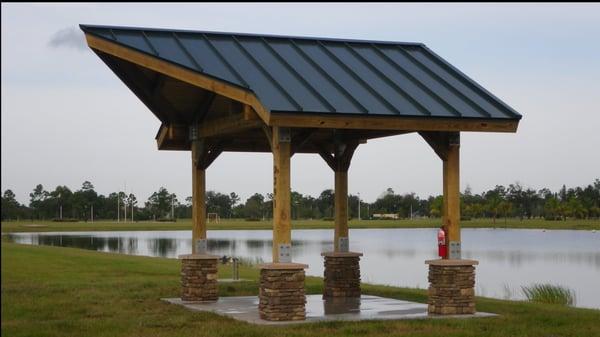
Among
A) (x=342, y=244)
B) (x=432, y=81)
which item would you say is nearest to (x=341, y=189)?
(x=342, y=244)

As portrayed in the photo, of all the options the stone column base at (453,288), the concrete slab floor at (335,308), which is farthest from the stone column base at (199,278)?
the stone column base at (453,288)

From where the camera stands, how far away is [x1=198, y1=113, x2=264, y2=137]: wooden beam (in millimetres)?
14316

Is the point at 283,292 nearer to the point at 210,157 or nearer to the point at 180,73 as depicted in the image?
the point at 180,73

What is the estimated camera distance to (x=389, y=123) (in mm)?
12859

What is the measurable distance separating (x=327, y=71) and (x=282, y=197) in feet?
9.24

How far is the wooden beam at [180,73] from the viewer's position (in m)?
12.6

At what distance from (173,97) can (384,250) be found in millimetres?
30504

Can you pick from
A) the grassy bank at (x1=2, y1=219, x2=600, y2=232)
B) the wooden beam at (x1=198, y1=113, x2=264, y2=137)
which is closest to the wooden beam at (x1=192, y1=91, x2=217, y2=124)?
the wooden beam at (x1=198, y1=113, x2=264, y2=137)

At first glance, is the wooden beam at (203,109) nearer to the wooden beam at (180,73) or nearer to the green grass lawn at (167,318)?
the wooden beam at (180,73)

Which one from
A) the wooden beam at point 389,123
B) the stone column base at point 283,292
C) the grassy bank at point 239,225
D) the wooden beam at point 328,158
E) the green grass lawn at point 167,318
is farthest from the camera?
the grassy bank at point 239,225

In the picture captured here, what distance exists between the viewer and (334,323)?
40.1ft

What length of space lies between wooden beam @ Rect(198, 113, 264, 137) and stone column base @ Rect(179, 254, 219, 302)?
91.9 inches

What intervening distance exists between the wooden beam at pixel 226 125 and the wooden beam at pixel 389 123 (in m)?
1.35

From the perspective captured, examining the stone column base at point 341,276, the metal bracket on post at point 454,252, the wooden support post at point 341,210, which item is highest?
the wooden support post at point 341,210
